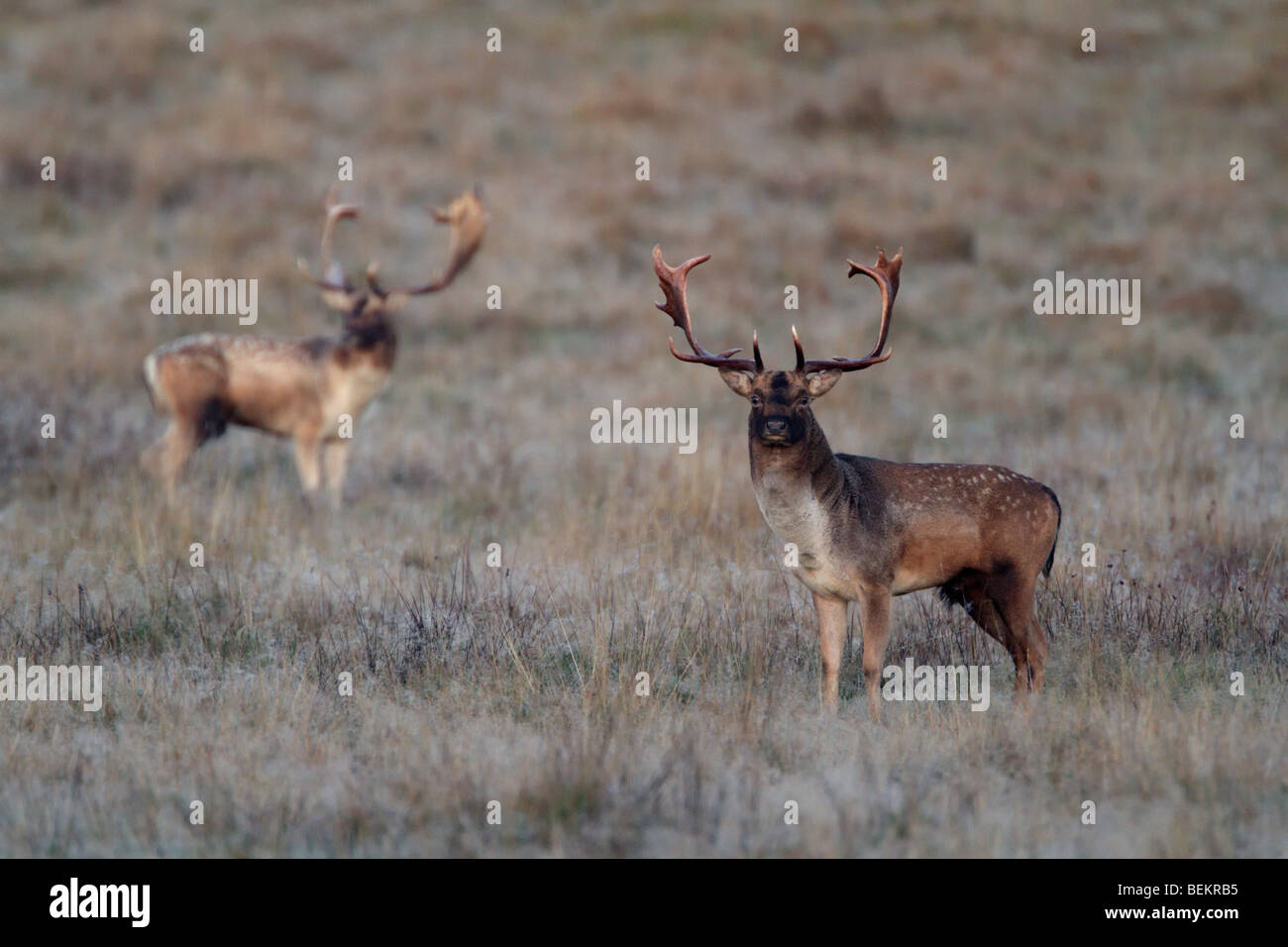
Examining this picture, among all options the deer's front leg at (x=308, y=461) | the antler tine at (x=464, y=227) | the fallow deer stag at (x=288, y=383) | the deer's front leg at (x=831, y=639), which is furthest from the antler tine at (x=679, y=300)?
the antler tine at (x=464, y=227)

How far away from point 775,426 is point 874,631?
102 cm

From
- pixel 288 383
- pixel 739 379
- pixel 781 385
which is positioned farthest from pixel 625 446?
pixel 781 385

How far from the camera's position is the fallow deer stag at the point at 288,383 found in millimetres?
11594

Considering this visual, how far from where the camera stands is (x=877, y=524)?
682 cm

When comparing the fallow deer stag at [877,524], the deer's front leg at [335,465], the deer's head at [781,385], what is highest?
the deer's front leg at [335,465]

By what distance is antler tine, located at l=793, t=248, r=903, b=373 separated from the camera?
6887mm

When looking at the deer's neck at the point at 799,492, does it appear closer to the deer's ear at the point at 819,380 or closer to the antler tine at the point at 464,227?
the deer's ear at the point at 819,380

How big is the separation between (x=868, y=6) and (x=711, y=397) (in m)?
15.0

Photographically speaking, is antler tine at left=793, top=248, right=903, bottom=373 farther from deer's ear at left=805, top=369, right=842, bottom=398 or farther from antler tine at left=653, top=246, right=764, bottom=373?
antler tine at left=653, top=246, right=764, bottom=373

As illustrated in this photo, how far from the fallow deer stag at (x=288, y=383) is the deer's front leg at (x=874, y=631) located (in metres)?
5.53

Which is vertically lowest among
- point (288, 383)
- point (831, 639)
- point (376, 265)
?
point (831, 639)

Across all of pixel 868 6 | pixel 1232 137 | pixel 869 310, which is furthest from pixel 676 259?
pixel 868 6

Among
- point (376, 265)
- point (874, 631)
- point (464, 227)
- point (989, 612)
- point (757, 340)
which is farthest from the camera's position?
point (464, 227)

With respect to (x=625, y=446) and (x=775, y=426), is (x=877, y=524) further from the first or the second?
(x=625, y=446)
